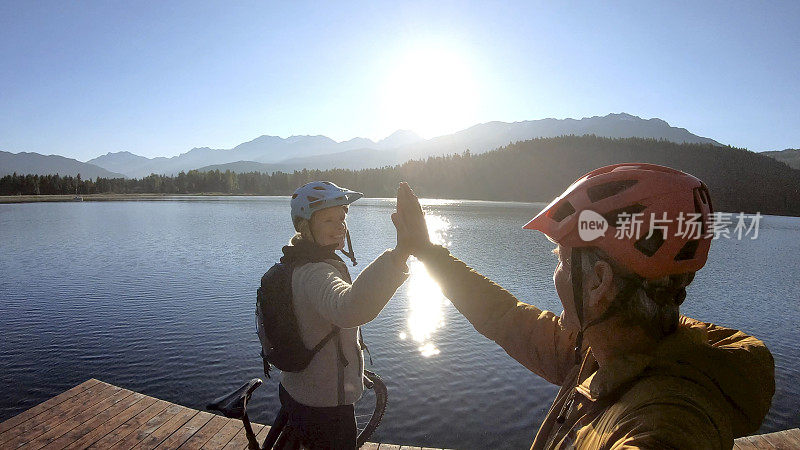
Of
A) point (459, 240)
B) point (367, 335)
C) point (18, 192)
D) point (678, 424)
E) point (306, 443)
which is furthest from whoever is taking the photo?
point (18, 192)

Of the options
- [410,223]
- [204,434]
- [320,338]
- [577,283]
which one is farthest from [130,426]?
[577,283]

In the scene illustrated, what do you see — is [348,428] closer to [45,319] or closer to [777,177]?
[45,319]

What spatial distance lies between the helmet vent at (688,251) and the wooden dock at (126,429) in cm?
624

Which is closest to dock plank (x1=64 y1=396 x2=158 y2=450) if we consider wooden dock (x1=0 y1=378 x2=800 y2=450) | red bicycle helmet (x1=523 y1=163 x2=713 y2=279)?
wooden dock (x1=0 y1=378 x2=800 y2=450)

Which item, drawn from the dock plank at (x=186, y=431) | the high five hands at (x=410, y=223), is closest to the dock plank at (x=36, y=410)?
the dock plank at (x=186, y=431)

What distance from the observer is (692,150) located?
7785 inches

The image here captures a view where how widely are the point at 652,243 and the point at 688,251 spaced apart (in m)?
0.21

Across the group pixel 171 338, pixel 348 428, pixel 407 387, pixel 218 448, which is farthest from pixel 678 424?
pixel 171 338

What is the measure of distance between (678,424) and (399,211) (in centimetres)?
221

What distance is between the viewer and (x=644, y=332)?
6.11 ft

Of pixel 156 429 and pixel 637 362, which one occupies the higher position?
pixel 637 362

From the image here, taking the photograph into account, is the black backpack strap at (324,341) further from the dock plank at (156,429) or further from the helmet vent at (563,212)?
the dock plank at (156,429)

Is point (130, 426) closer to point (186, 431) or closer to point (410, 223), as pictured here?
point (186, 431)

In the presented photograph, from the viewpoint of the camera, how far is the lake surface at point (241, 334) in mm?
12281
